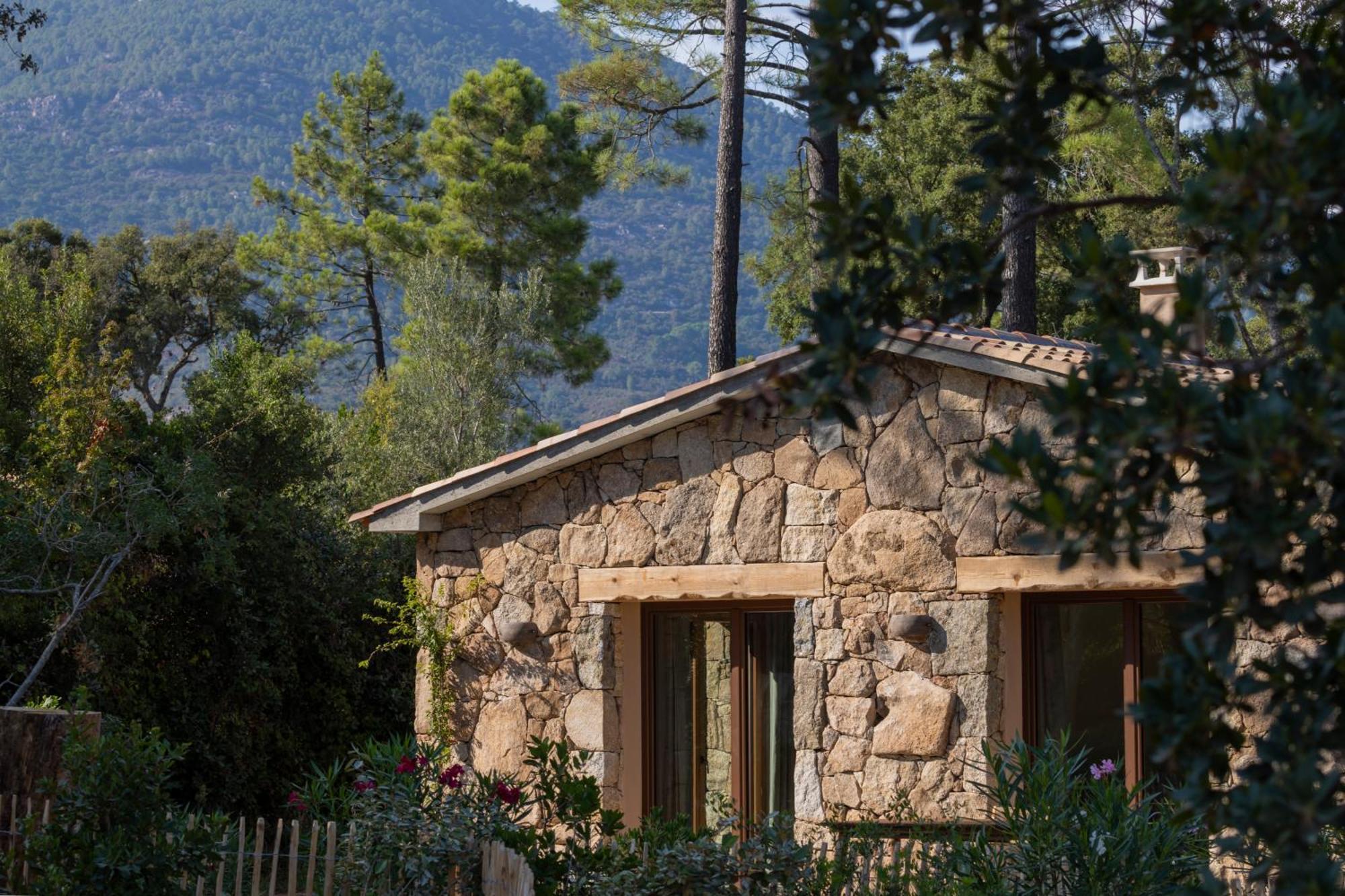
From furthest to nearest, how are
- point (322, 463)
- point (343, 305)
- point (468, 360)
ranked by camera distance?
point (343, 305), point (468, 360), point (322, 463)

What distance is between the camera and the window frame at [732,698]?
9742mm

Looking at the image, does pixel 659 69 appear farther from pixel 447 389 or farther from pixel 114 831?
pixel 114 831

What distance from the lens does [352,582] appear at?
1355cm

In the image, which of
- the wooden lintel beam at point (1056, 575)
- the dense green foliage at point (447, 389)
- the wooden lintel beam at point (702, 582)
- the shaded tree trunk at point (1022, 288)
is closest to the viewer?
the wooden lintel beam at point (1056, 575)

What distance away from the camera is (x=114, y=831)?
5.86 metres

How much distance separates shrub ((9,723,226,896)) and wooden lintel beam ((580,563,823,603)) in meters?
3.86

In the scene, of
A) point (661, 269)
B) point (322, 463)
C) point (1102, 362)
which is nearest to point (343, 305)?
point (322, 463)

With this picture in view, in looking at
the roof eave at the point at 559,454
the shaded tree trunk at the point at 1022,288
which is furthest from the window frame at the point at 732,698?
the shaded tree trunk at the point at 1022,288

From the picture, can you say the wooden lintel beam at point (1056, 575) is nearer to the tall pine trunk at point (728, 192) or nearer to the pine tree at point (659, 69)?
the tall pine trunk at point (728, 192)

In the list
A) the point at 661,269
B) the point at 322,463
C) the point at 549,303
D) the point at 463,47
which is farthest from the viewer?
the point at 463,47

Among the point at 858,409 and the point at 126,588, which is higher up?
the point at 858,409

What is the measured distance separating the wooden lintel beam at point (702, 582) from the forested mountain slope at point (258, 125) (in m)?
42.5

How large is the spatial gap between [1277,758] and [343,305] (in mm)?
29274

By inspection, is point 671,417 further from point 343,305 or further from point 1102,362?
point 343,305
